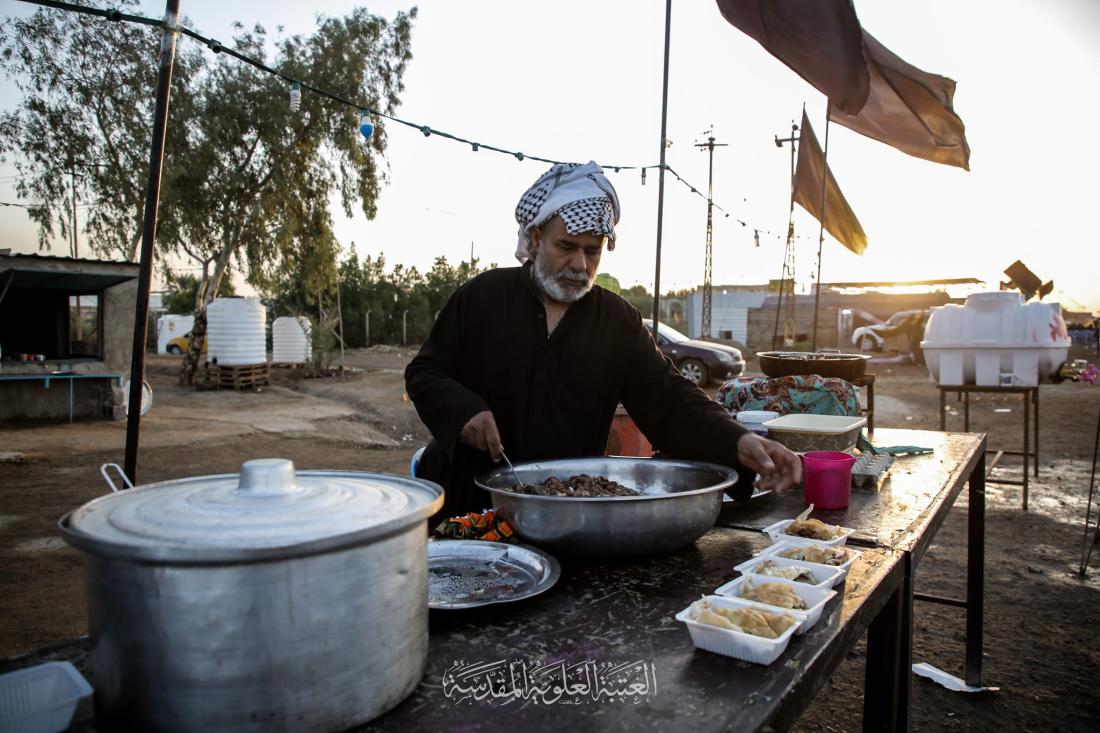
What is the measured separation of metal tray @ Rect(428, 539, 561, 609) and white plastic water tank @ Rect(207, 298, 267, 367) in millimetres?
14152

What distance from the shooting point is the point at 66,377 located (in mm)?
9805

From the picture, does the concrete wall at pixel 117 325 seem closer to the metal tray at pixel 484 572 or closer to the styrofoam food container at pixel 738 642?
the metal tray at pixel 484 572

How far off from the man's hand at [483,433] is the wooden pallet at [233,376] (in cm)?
1398

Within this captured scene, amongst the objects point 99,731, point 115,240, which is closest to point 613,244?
point 99,731

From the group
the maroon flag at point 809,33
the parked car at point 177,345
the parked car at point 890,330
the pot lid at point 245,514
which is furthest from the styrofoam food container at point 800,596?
the parked car at point 177,345

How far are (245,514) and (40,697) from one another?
313 mm

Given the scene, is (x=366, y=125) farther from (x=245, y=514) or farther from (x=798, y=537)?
(x=245, y=514)

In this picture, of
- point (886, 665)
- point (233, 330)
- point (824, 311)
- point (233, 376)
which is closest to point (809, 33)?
point (886, 665)

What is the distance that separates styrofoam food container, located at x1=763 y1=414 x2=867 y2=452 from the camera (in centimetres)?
228

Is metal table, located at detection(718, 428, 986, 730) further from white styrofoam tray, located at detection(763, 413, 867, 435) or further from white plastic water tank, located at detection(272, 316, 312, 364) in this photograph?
white plastic water tank, located at detection(272, 316, 312, 364)

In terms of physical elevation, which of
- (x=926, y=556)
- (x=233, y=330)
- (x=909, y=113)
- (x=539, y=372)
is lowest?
(x=926, y=556)

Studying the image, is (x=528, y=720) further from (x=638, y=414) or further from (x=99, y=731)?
(x=638, y=414)

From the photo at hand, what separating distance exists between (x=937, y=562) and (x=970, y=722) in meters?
1.92

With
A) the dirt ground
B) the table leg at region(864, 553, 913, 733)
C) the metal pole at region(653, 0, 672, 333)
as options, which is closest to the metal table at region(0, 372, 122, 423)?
the dirt ground
